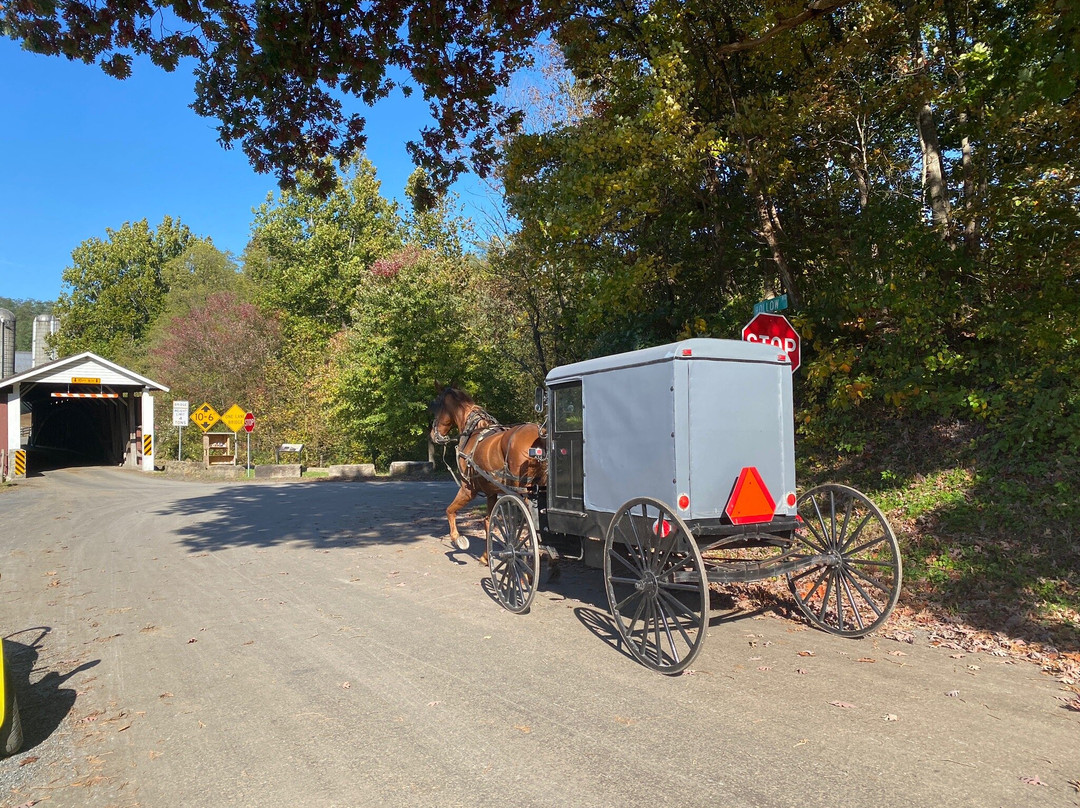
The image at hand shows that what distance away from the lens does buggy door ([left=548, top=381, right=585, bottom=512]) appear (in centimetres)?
691

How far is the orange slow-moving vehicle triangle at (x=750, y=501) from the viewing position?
579 cm

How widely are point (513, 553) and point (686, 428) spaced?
8.63 feet

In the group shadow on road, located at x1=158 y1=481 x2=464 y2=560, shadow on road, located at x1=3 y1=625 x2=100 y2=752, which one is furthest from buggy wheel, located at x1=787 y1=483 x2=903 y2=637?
shadow on road, located at x1=158 y1=481 x2=464 y2=560

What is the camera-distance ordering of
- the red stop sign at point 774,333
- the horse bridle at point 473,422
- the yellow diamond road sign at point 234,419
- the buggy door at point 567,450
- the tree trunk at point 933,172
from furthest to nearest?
the yellow diamond road sign at point 234,419, the tree trunk at point 933,172, the horse bridle at point 473,422, the red stop sign at point 774,333, the buggy door at point 567,450

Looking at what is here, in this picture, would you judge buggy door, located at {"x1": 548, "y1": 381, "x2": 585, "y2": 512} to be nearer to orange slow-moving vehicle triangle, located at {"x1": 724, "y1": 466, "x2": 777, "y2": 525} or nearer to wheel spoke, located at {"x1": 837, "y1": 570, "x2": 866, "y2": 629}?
orange slow-moving vehicle triangle, located at {"x1": 724, "y1": 466, "x2": 777, "y2": 525}

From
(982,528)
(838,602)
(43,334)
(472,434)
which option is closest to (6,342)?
(43,334)

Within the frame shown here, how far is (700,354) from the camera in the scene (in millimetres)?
5766

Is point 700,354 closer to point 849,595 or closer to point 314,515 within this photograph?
point 849,595

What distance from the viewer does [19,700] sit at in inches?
204

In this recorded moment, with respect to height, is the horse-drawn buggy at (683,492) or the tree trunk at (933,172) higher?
the tree trunk at (933,172)

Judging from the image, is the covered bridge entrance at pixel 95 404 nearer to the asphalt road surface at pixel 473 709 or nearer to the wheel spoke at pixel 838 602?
the asphalt road surface at pixel 473 709

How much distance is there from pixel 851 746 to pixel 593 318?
906 cm

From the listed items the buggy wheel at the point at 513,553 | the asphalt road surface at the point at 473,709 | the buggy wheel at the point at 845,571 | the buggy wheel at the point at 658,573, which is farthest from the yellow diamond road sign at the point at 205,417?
the buggy wheel at the point at 845,571

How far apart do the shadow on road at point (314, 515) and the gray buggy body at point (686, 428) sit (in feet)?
21.3
